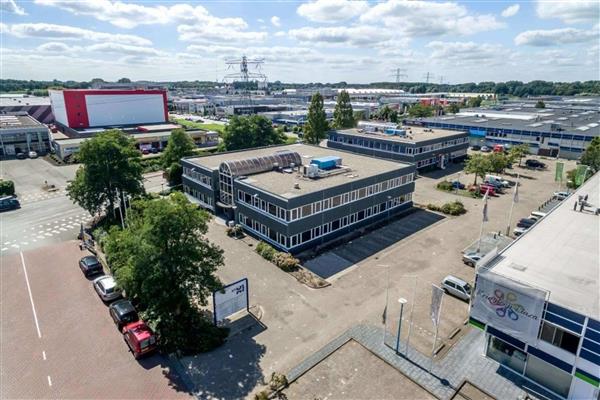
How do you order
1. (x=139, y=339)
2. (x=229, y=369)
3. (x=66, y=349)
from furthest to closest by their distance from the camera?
(x=66, y=349) < (x=139, y=339) < (x=229, y=369)

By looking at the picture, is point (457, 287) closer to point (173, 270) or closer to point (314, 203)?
point (314, 203)

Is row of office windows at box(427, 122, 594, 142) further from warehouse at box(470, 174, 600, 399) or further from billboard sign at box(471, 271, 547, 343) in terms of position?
billboard sign at box(471, 271, 547, 343)

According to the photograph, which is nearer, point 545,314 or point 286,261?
point 545,314

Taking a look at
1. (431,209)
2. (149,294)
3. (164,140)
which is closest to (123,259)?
(149,294)

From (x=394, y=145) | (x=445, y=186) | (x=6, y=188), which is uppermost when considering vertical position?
(x=394, y=145)

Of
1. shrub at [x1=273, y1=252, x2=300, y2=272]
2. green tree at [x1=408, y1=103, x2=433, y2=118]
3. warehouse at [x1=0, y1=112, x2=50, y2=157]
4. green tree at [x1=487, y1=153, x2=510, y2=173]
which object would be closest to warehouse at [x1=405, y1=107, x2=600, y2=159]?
green tree at [x1=408, y1=103, x2=433, y2=118]

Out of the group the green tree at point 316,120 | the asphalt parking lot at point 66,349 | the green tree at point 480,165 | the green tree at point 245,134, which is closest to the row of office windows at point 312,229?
the asphalt parking lot at point 66,349

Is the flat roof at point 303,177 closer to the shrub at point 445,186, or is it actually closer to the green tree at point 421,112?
the shrub at point 445,186

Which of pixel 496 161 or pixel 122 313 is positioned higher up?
pixel 496 161

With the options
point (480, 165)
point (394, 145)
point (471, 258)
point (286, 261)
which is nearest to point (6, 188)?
point (286, 261)
